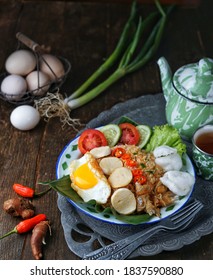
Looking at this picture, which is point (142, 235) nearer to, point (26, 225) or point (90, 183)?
point (90, 183)

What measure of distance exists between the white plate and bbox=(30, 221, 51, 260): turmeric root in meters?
0.12

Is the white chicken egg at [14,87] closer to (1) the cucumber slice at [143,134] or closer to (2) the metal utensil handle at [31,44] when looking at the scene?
(2) the metal utensil handle at [31,44]

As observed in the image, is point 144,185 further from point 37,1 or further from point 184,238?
point 37,1

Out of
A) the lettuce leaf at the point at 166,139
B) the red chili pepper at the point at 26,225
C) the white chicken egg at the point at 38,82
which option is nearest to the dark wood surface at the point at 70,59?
the red chili pepper at the point at 26,225

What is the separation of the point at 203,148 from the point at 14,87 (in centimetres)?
87

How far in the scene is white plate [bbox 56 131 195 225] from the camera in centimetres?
141

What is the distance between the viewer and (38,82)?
6.45 ft

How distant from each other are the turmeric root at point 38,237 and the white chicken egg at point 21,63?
84cm

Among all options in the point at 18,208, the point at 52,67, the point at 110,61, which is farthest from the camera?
the point at 110,61

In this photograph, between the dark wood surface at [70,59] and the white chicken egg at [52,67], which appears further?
the white chicken egg at [52,67]

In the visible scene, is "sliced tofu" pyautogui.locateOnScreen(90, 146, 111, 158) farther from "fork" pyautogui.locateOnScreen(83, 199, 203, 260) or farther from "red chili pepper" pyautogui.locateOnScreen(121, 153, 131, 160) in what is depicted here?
"fork" pyautogui.locateOnScreen(83, 199, 203, 260)

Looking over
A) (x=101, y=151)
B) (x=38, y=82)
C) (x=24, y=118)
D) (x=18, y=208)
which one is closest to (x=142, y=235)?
(x=101, y=151)

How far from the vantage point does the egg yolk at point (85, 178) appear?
56.2 inches
